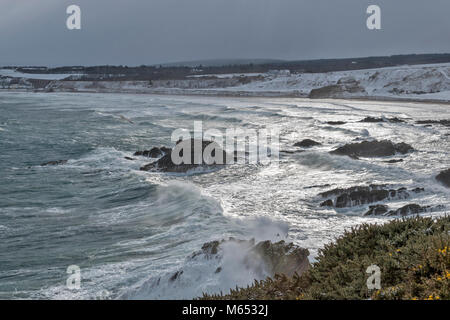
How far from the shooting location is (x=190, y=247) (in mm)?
11211

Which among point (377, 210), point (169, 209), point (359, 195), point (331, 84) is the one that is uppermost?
point (331, 84)

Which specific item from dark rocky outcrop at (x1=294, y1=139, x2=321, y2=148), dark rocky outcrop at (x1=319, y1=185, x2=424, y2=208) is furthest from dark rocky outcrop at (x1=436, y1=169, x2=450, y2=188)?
dark rocky outcrop at (x1=294, y1=139, x2=321, y2=148)

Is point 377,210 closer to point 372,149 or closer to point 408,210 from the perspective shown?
point 408,210

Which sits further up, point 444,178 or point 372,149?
point 372,149

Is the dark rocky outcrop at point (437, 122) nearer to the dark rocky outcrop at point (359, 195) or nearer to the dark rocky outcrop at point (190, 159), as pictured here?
the dark rocky outcrop at point (190, 159)

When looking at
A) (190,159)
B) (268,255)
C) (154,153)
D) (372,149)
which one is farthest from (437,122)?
(268,255)

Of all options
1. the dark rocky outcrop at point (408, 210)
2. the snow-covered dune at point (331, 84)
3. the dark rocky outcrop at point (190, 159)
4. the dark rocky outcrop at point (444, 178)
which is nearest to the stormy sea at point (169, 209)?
the dark rocky outcrop at point (408, 210)

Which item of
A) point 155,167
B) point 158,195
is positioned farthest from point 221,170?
point 158,195

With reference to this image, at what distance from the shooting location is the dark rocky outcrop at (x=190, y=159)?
2098 centimetres

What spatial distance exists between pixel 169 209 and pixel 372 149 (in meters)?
12.9

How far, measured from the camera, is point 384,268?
5941 millimetres

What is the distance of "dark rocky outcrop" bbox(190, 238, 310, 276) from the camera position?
9047 mm
